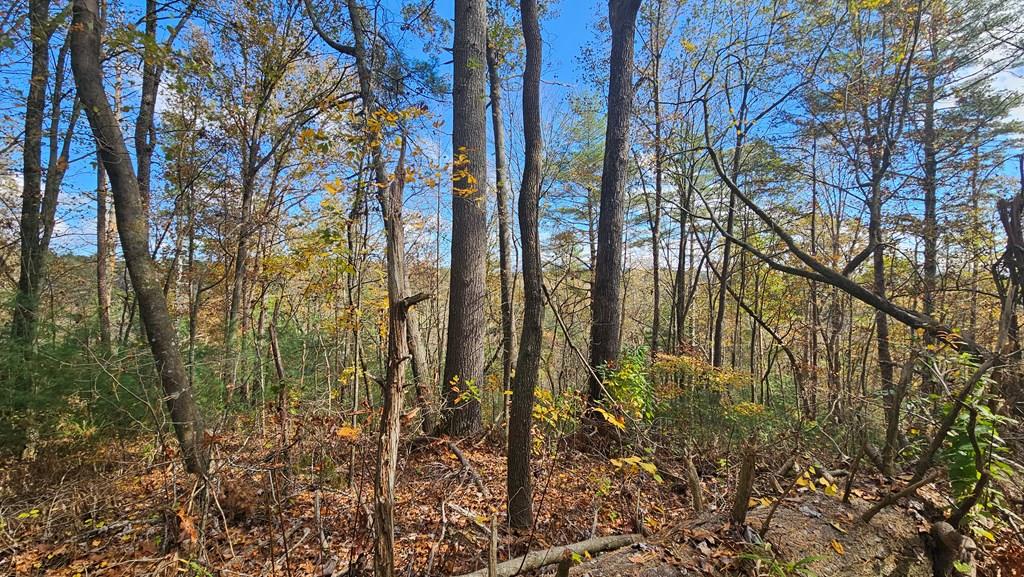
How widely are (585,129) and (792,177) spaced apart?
5.86 metres

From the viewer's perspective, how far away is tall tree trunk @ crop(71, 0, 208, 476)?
3861mm

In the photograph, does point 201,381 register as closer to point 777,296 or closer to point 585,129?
point 585,129

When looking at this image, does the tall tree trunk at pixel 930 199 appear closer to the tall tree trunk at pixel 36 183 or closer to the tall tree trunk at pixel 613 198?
the tall tree trunk at pixel 613 198

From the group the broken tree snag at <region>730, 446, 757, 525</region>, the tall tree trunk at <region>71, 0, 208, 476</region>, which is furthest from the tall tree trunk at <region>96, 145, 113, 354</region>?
the broken tree snag at <region>730, 446, 757, 525</region>

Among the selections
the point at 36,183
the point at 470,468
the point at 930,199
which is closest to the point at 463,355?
the point at 470,468

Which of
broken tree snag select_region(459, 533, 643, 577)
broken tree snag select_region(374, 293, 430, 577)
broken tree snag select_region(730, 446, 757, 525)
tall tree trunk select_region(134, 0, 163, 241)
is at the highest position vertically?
tall tree trunk select_region(134, 0, 163, 241)

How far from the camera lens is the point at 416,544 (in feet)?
8.80

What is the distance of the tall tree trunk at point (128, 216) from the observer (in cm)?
386

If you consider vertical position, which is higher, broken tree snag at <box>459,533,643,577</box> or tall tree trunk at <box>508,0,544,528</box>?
tall tree trunk at <box>508,0,544,528</box>

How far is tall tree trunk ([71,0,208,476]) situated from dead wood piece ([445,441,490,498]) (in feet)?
8.26

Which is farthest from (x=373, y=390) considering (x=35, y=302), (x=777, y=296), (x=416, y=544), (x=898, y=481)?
(x=777, y=296)

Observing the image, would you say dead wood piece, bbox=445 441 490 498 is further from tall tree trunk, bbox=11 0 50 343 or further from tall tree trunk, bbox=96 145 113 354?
tall tree trunk, bbox=96 145 113 354

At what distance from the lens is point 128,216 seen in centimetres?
389

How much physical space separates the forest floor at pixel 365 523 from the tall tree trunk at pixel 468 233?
111 cm
